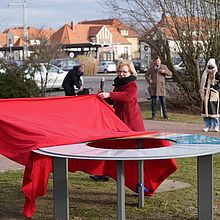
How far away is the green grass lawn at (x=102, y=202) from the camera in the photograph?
24.9 ft

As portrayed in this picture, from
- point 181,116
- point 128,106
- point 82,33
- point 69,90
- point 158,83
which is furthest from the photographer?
point 82,33

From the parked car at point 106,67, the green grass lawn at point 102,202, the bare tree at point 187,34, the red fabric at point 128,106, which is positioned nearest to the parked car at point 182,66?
the bare tree at point 187,34

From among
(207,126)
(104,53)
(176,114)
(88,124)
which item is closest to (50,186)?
(88,124)

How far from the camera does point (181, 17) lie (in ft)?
71.3

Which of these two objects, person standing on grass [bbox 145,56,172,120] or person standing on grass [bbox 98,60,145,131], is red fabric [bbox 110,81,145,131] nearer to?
person standing on grass [bbox 98,60,145,131]

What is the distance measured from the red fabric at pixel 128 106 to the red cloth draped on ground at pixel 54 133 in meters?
0.18

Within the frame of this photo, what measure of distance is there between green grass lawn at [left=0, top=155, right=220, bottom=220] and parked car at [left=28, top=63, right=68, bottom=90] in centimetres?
1365

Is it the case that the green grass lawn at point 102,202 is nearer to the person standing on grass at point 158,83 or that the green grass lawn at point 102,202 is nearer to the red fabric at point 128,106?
the red fabric at point 128,106

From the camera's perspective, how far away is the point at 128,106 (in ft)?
29.1

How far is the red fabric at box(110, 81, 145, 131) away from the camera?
8.63 m

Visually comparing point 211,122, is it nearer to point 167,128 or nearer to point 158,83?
point 167,128

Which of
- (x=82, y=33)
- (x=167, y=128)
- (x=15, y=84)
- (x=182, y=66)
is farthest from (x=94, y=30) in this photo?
(x=167, y=128)

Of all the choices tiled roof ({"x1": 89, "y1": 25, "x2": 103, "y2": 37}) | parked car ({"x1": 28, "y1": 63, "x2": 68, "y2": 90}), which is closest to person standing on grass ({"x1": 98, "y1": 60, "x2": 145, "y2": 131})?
parked car ({"x1": 28, "y1": 63, "x2": 68, "y2": 90})

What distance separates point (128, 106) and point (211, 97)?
25.6 feet
